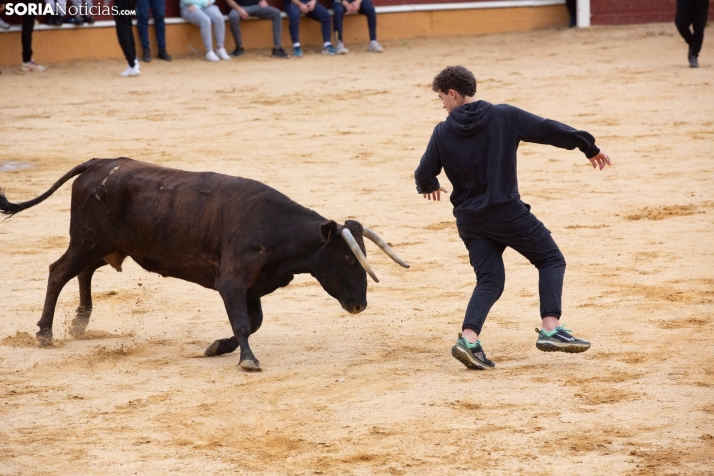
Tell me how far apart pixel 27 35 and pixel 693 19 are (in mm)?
9295

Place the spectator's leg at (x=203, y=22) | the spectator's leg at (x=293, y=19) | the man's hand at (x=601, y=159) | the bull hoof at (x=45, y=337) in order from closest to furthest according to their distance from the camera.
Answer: the man's hand at (x=601, y=159) < the bull hoof at (x=45, y=337) < the spectator's leg at (x=203, y=22) < the spectator's leg at (x=293, y=19)

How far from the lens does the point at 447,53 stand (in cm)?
1827

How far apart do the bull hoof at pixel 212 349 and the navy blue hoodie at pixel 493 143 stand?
1427mm

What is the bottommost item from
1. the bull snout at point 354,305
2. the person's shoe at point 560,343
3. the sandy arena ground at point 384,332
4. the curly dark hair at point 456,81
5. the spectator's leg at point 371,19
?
the sandy arena ground at point 384,332

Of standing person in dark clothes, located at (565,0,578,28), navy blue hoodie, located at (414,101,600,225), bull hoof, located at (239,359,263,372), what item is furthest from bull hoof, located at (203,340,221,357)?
standing person in dark clothes, located at (565,0,578,28)

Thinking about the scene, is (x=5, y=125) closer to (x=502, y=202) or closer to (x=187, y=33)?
(x=187, y=33)

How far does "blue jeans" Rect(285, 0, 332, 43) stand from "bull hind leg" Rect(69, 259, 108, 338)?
12.9 meters

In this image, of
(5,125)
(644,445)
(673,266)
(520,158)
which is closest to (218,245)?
(644,445)

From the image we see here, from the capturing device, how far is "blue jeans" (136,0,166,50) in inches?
666

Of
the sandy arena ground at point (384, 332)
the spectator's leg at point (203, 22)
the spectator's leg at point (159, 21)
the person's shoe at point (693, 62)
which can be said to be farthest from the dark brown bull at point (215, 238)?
the spectator's leg at point (203, 22)

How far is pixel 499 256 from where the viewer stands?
5.01 meters

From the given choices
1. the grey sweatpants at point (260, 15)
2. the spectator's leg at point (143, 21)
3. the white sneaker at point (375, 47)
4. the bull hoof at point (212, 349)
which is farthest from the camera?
the white sneaker at point (375, 47)

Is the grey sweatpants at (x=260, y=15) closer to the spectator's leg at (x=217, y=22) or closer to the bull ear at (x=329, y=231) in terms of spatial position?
the spectator's leg at (x=217, y=22)

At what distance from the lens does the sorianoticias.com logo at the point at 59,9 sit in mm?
16359
